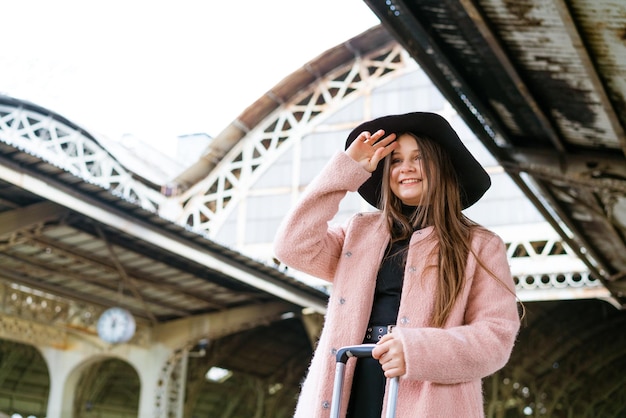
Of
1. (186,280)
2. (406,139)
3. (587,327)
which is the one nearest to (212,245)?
(186,280)

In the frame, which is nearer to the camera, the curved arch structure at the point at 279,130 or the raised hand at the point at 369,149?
the raised hand at the point at 369,149

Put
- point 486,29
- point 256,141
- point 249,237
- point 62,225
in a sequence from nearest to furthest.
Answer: point 486,29
point 62,225
point 249,237
point 256,141

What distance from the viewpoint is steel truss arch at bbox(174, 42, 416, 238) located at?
2220 centimetres

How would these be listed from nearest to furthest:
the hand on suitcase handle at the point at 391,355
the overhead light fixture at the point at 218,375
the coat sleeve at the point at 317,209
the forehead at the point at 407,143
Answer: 1. the hand on suitcase handle at the point at 391,355
2. the coat sleeve at the point at 317,209
3. the forehead at the point at 407,143
4. the overhead light fixture at the point at 218,375

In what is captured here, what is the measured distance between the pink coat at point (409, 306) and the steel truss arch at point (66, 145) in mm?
18256

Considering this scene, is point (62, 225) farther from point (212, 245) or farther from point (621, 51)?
point (621, 51)

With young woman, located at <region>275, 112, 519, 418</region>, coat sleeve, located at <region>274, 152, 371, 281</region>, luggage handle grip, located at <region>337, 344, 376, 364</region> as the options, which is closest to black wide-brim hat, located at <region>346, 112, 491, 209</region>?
young woman, located at <region>275, 112, 519, 418</region>

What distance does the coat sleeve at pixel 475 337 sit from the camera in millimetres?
2533

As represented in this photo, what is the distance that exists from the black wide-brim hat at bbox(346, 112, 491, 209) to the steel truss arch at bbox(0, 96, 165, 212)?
59.7 feet

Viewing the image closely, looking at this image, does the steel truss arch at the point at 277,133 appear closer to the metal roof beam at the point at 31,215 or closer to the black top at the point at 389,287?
the metal roof beam at the point at 31,215

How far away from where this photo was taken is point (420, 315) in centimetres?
272

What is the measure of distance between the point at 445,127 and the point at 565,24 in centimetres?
440

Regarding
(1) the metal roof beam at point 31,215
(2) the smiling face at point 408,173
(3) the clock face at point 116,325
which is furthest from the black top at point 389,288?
(3) the clock face at point 116,325

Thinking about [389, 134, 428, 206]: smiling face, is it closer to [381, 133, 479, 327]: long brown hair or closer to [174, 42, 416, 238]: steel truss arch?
[381, 133, 479, 327]: long brown hair
